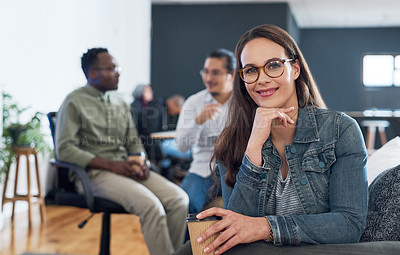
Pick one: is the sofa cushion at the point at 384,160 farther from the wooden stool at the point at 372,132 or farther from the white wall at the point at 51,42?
the wooden stool at the point at 372,132

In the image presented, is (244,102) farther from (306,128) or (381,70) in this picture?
(381,70)

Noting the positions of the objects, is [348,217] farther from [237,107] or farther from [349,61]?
[349,61]

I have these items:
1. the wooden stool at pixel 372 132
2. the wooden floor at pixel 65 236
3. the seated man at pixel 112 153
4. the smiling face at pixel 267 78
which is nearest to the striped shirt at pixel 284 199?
the smiling face at pixel 267 78

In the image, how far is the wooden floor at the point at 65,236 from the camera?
126 inches

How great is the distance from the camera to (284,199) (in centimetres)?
132

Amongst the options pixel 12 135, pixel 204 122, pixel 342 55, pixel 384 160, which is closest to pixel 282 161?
pixel 384 160

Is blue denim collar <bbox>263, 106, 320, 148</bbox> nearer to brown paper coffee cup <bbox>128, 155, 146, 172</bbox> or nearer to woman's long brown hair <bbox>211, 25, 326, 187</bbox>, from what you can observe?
woman's long brown hair <bbox>211, 25, 326, 187</bbox>

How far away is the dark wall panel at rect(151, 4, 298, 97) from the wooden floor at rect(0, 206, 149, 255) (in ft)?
15.6

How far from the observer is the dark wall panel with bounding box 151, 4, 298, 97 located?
8.54 meters

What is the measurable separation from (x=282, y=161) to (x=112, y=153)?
1.71 meters

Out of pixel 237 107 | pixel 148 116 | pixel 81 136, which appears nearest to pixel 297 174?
pixel 237 107

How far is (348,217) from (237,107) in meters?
0.49

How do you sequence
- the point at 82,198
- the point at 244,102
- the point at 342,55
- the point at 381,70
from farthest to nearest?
1. the point at 342,55
2. the point at 381,70
3. the point at 82,198
4. the point at 244,102

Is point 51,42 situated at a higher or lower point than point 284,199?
higher
